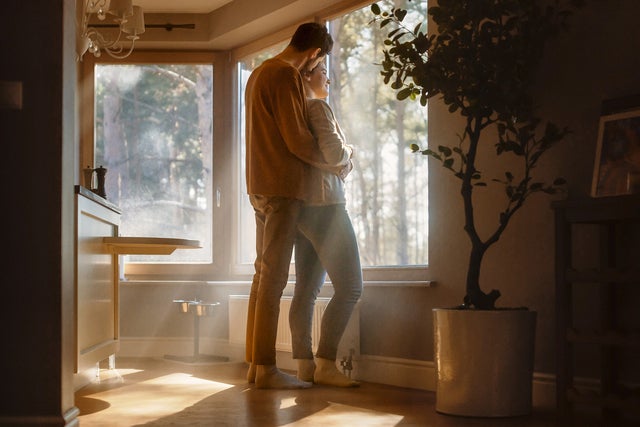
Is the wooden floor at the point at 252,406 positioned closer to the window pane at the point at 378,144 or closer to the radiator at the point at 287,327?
the radiator at the point at 287,327

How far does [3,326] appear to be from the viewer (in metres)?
2.23

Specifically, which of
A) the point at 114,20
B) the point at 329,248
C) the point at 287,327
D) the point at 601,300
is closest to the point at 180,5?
the point at 114,20

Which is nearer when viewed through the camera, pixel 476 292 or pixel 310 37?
pixel 476 292

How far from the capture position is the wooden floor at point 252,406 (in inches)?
109

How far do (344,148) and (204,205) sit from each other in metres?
2.26

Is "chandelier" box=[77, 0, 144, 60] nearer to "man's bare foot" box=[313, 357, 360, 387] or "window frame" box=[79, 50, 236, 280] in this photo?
"window frame" box=[79, 50, 236, 280]

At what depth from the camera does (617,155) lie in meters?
2.82

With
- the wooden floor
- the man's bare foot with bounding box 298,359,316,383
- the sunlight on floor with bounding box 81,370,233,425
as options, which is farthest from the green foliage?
the sunlight on floor with bounding box 81,370,233,425

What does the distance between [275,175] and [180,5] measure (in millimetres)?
2431

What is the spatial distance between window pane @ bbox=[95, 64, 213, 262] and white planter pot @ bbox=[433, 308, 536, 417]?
303 centimetres

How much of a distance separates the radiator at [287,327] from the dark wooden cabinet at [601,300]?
4.14 feet

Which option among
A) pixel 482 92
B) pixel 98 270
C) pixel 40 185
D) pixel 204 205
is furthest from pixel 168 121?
pixel 40 185

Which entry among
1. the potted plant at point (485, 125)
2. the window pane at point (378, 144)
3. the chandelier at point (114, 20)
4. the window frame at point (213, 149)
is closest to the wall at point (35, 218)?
the potted plant at point (485, 125)

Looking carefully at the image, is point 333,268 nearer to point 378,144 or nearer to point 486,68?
point 378,144
